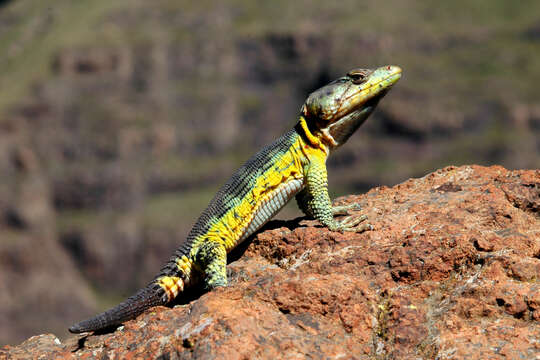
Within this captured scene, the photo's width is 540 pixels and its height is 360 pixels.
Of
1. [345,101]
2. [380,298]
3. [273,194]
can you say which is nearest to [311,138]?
[345,101]

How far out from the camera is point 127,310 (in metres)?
11.4

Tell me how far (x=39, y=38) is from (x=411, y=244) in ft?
511

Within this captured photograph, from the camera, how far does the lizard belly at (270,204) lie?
12484 millimetres

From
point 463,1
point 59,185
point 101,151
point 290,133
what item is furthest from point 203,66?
point 290,133

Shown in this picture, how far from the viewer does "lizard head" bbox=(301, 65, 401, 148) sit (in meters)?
12.9

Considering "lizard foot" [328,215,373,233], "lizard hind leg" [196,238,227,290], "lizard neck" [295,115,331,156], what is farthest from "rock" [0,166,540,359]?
"lizard neck" [295,115,331,156]

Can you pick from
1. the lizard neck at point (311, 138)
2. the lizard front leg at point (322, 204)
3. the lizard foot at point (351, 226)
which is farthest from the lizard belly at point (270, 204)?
the lizard foot at point (351, 226)

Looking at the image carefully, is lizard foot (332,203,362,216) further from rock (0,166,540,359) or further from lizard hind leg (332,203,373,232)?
rock (0,166,540,359)

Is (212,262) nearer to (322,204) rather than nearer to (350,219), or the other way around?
(322,204)

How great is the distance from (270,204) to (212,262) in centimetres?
181

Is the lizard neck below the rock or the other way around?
the other way around

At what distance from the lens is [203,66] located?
141750mm

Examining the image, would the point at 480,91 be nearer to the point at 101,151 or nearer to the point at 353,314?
the point at 101,151

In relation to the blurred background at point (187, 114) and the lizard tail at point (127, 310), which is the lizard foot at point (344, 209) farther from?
the blurred background at point (187, 114)
